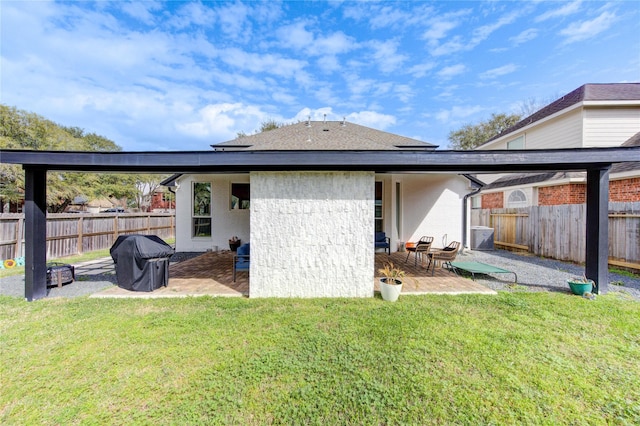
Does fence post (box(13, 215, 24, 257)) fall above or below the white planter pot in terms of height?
above

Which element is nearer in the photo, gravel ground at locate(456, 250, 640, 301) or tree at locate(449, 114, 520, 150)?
gravel ground at locate(456, 250, 640, 301)

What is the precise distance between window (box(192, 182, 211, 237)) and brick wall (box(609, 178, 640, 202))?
1630 cm

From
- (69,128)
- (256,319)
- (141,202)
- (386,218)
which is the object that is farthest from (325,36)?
(141,202)

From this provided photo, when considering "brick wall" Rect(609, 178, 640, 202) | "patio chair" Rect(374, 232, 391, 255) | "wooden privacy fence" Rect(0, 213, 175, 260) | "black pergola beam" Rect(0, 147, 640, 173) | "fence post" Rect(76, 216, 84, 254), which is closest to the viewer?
"black pergola beam" Rect(0, 147, 640, 173)

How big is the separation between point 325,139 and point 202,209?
6418mm

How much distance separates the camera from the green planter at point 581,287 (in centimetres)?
521

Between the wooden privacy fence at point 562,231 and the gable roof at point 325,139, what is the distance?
5.13m

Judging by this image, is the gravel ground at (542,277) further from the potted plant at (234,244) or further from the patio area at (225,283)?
the potted plant at (234,244)

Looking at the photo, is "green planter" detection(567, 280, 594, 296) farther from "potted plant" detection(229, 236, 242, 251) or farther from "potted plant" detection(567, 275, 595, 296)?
"potted plant" detection(229, 236, 242, 251)

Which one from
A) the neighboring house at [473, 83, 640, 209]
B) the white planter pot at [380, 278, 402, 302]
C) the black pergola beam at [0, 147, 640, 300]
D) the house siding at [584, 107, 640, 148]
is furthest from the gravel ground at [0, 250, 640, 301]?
the house siding at [584, 107, 640, 148]

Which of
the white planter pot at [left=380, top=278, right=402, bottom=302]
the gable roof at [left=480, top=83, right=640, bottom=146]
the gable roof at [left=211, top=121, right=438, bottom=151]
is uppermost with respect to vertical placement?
the gable roof at [left=480, top=83, right=640, bottom=146]

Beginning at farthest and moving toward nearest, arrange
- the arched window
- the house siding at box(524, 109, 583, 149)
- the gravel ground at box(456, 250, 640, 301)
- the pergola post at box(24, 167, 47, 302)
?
the arched window < the house siding at box(524, 109, 583, 149) < the gravel ground at box(456, 250, 640, 301) < the pergola post at box(24, 167, 47, 302)

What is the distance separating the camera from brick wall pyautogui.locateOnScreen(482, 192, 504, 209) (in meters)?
15.3

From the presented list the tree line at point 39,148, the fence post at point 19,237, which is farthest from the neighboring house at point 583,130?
the tree line at point 39,148
